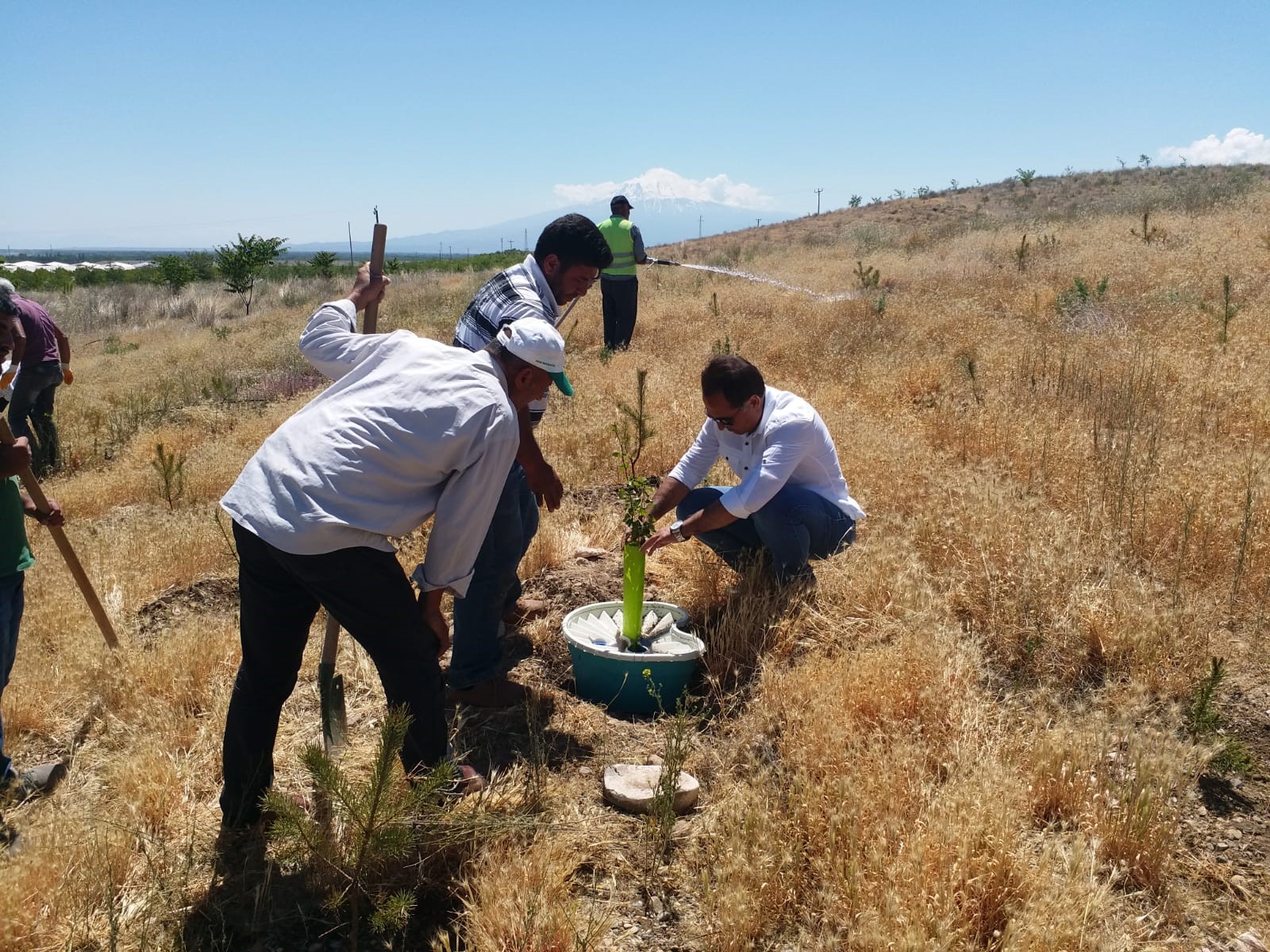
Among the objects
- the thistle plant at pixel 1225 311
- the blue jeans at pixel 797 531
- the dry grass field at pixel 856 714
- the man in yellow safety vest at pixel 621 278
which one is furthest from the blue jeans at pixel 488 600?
the man in yellow safety vest at pixel 621 278

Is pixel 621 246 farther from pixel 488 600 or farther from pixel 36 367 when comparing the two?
pixel 488 600

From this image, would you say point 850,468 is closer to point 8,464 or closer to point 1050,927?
point 1050,927

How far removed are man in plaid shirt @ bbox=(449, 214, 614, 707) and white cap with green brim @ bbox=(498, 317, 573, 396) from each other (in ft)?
2.00

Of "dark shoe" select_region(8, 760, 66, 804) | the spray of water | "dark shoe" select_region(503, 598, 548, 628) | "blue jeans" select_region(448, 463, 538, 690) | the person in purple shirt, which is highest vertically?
the spray of water

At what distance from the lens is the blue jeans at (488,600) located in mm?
3291

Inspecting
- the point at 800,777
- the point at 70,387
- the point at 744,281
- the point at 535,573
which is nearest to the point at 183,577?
the point at 535,573

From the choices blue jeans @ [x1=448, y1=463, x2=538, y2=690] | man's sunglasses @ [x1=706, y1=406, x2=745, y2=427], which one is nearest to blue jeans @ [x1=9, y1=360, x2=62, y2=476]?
blue jeans @ [x1=448, y1=463, x2=538, y2=690]

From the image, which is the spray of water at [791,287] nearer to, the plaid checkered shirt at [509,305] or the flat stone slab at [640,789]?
the plaid checkered shirt at [509,305]

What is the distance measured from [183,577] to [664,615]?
2.84 m

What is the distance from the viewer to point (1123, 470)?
4.21 meters

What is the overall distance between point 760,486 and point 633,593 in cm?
67

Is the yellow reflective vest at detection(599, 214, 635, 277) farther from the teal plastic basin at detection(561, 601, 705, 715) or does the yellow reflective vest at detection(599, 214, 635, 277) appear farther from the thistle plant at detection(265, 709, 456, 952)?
the thistle plant at detection(265, 709, 456, 952)

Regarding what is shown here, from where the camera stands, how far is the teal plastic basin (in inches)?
130

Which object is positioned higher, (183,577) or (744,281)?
(744,281)
